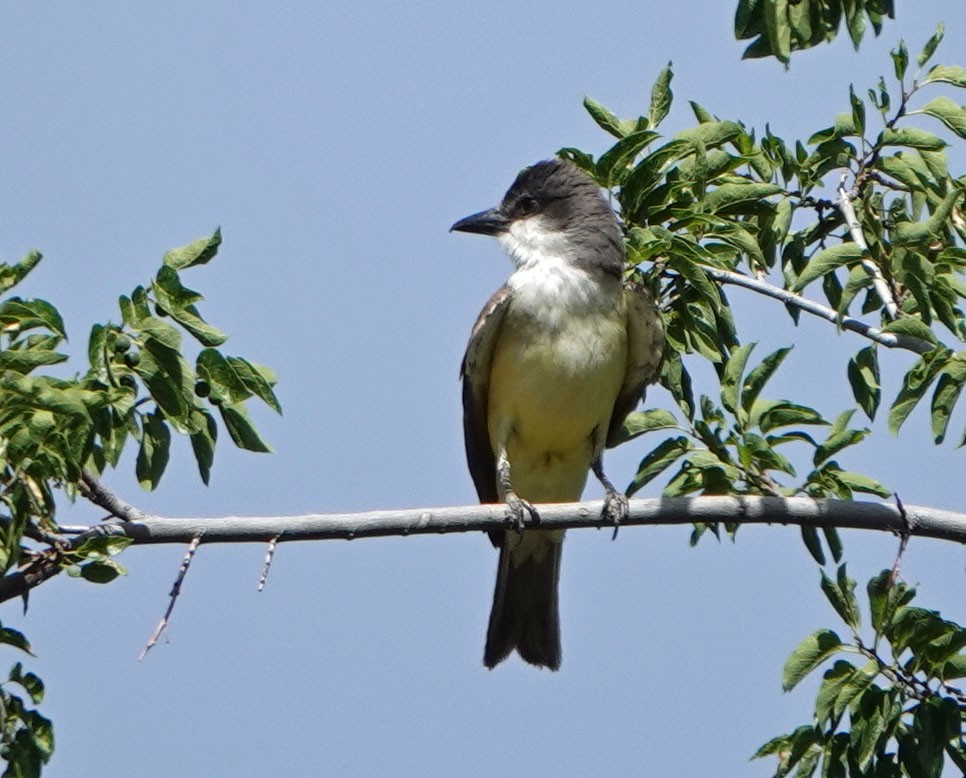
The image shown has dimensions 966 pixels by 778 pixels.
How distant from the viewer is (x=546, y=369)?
6.68 meters

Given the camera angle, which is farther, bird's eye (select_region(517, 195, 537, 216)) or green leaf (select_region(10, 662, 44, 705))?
bird's eye (select_region(517, 195, 537, 216))

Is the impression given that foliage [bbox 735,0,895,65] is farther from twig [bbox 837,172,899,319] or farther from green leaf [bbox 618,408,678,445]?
green leaf [bbox 618,408,678,445]

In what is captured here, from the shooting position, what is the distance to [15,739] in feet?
13.8

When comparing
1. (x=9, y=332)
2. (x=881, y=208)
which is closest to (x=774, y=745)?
(x=881, y=208)

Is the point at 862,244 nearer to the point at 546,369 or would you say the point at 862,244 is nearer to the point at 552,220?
the point at 546,369

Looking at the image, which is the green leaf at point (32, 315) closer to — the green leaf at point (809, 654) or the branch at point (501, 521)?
the branch at point (501, 521)

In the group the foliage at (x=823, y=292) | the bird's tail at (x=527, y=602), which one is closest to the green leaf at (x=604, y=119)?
the foliage at (x=823, y=292)

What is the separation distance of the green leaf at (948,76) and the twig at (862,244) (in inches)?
17.0

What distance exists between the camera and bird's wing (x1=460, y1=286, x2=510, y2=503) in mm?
6844

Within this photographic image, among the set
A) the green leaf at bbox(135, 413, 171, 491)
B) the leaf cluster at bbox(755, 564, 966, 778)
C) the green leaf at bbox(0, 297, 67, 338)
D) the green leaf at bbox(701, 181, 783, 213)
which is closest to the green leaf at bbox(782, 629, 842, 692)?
the leaf cluster at bbox(755, 564, 966, 778)

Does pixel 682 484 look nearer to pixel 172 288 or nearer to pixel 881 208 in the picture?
pixel 881 208

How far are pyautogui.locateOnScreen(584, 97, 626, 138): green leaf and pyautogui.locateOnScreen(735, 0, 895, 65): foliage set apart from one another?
0.64 metres

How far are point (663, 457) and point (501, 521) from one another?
69 cm

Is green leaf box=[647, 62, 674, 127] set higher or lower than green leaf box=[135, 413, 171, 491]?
higher
